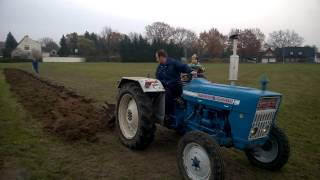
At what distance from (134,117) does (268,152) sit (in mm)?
2370

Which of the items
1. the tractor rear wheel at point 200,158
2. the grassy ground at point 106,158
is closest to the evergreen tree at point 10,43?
→ the grassy ground at point 106,158

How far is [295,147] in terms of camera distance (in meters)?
6.34

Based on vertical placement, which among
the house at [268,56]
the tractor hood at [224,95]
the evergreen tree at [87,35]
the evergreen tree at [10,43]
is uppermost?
the evergreen tree at [87,35]

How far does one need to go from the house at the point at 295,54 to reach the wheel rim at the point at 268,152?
99.5 m

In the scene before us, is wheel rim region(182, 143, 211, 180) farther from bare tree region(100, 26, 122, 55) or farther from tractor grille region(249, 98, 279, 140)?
bare tree region(100, 26, 122, 55)

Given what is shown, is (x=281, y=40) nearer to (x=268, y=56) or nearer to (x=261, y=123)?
(x=268, y=56)

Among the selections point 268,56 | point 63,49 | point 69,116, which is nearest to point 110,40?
point 63,49

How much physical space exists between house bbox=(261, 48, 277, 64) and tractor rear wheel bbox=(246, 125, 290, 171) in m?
91.0

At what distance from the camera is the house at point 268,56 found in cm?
9461

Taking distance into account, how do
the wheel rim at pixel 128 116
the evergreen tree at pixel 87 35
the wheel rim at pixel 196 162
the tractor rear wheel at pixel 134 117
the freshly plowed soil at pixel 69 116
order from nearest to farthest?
the wheel rim at pixel 196 162 → the tractor rear wheel at pixel 134 117 → the wheel rim at pixel 128 116 → the freshly plowed soil at pixel 69 116 → the evergreen tree at pixel 87 35

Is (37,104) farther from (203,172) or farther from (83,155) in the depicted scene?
(203,172)

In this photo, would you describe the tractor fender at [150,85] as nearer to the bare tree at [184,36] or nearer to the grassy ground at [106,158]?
the grassy ground at [106,158]

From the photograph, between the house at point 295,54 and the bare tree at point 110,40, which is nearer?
the bare tree at point 110,40

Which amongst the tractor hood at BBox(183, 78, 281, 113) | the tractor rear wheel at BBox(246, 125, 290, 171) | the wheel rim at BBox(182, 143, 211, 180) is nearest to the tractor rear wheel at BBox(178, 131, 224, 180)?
the wheel rim at BBox(182, 143, 211, 180)
